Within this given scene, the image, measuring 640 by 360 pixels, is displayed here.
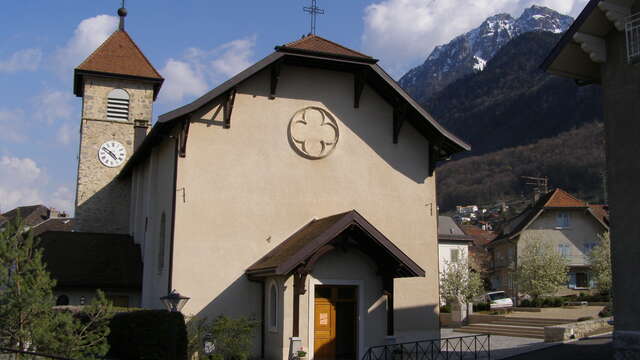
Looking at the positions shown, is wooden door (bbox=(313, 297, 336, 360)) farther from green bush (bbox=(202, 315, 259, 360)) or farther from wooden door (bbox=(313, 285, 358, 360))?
green bush (bbox=(202, 315, 259, 360))

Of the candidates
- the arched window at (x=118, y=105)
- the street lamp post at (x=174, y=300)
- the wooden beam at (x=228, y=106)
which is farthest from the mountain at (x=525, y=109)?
the street lamp post at (x=174, y=300)

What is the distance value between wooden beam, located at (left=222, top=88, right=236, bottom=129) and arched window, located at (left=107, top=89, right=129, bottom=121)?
18.7 meters

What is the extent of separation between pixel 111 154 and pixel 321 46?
62.9 feet

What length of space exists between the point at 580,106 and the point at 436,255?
140057 millimetres

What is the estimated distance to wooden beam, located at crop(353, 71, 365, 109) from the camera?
79.0 feet

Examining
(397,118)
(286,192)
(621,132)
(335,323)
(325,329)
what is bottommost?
(325,329)

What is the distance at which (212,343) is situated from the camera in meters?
19.0

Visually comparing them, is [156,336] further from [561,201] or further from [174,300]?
[561,201]

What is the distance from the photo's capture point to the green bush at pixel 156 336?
1750 cm

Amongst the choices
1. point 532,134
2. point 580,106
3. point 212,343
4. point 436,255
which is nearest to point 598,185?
point 580,106

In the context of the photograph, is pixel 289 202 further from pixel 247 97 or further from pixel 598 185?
pixel 598 185

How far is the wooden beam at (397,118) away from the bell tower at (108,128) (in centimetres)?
1846

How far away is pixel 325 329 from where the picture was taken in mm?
21188

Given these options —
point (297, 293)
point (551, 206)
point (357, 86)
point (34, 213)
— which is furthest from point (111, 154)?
point (34, 213)
